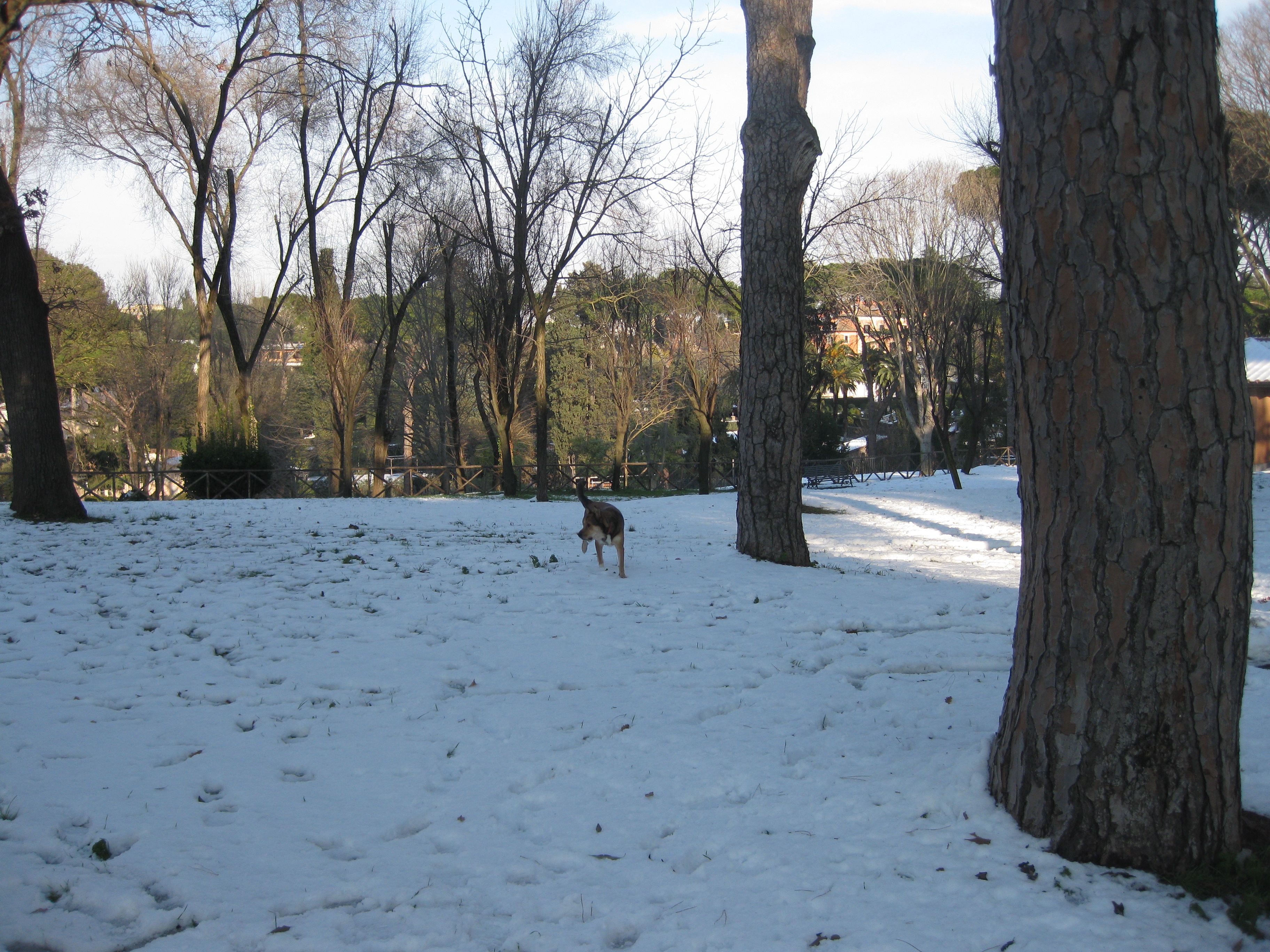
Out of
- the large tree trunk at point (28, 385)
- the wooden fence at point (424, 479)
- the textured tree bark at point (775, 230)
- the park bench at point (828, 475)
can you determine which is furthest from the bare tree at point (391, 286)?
the textured tree bark at point (775, 230)

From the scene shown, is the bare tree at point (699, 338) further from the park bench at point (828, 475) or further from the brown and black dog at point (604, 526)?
the brown and black dog at point (604, 526)

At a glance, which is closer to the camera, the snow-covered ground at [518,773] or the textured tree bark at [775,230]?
the snow-covered ground at [518,773]

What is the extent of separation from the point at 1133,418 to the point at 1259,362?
98.9ft

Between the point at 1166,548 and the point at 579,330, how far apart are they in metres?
38.0

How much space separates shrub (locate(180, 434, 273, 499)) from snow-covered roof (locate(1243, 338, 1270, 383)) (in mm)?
26303

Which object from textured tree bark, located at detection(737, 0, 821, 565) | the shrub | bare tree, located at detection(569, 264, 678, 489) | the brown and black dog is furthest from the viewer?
bare tree, located at detection(569, 264, 678, 489)

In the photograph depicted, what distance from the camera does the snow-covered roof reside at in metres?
23.9

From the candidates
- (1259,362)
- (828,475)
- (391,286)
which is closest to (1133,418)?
(391,286)

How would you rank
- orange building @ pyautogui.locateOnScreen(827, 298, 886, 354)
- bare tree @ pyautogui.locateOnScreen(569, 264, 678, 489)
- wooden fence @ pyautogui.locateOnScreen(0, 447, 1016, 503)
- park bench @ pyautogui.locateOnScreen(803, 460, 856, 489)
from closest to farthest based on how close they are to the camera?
wooden fence @ pyautogui.locateOnScreen(0, 447, 1016, 503) < park bench @ pyautogui.locateOnScreen(803, 460, 856, 489) < bare tree @ pyautogui.locateOnScreen(569, 264, 678, 489) < orange building @ pyautogui.locateOnScreen(827, 298, 886, 354)

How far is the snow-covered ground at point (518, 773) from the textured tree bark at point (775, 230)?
1998 millimetres

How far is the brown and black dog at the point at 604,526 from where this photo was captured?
24.7 feet

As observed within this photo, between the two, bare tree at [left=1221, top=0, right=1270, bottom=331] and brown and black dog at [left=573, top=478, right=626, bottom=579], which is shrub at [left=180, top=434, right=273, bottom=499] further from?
bare tree at [left=1221, top=0, right=1270, bottom=331]

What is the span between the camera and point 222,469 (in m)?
19.4

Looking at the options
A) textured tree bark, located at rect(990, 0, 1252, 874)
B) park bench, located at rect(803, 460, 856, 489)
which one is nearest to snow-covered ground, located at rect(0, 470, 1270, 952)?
textured tree bark, located at rect(990, 0, 1252, 874)
